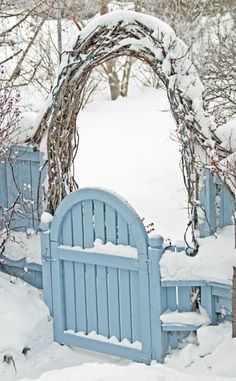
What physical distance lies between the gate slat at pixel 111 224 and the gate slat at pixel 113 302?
258mm

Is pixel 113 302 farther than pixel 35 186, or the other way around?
pixel 35 186

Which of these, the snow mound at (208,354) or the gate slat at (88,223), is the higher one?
the gate slat at (88,223)

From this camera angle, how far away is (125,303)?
5.32 meters

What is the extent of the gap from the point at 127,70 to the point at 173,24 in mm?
1668

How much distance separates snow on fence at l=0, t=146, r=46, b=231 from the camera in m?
6.18

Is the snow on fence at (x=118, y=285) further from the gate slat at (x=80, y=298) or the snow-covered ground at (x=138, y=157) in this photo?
the snow-covered ground at (x=138, y=157)

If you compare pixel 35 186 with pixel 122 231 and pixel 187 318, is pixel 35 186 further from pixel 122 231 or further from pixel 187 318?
pixel 187 318

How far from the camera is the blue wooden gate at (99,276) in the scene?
204 inches

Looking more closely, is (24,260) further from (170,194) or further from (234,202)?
(170,194)

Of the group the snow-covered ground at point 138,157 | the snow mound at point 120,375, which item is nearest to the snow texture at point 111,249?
the snow mound at point 120,375

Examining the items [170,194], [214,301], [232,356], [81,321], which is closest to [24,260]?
[81,321]

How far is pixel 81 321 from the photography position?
5.62m

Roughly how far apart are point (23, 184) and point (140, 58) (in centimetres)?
169

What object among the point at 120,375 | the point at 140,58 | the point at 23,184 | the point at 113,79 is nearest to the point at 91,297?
the point at 23,184
